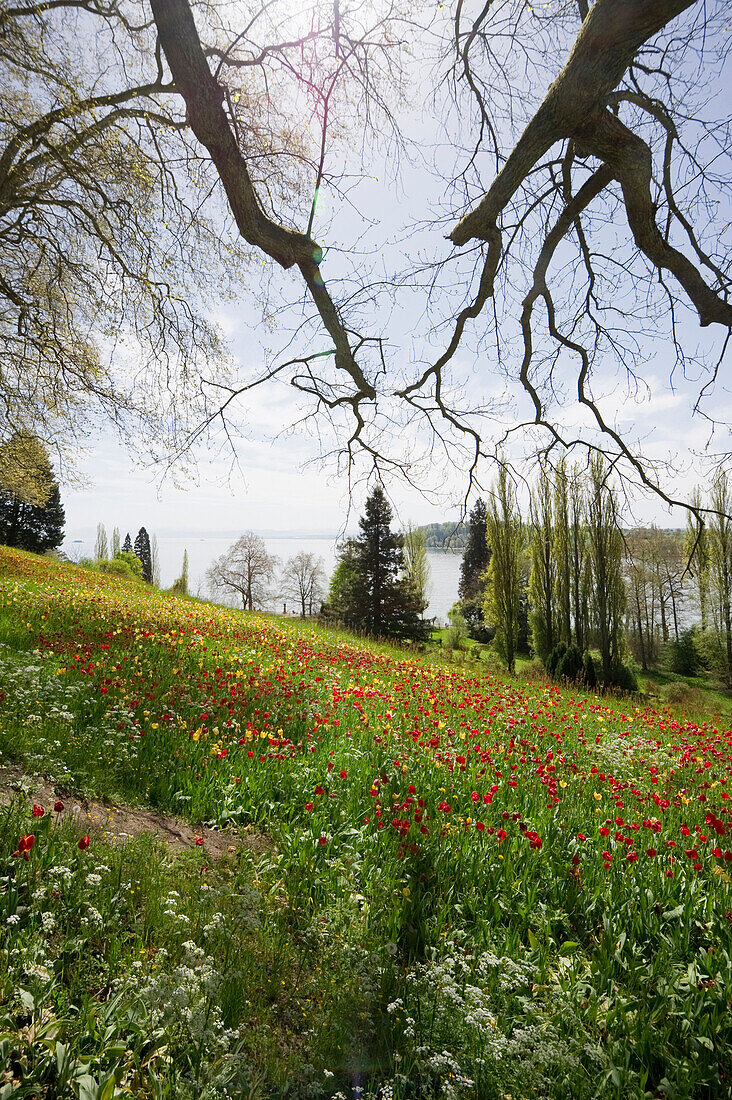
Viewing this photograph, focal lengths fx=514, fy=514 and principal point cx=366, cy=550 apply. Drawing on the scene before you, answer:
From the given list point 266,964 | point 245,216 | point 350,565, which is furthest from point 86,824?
point 350,565

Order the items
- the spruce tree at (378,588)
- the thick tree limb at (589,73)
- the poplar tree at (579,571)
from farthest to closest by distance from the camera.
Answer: the poplar tree at (579,571) → the spruce tree at (378,588) → the thick tree limb at (589,73)

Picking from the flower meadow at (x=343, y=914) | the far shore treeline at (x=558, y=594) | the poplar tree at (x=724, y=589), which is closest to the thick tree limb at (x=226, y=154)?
the flower meadow at (x=343, y=914)

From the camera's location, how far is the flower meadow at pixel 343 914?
191 cm

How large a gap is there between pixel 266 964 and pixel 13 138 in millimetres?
6822

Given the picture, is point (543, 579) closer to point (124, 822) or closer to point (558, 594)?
point (558, 594)

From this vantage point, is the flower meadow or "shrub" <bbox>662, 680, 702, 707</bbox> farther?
"shrub" <bbox>662, 680, 702, 707</bbox>

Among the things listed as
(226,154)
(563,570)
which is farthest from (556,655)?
(226,154)

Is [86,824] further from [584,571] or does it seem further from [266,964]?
[584,571]

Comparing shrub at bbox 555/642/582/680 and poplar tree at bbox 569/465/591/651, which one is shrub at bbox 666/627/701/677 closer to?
poplar tree at bbox 569/465/591/651

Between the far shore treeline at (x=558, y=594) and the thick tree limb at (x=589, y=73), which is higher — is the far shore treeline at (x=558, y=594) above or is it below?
below

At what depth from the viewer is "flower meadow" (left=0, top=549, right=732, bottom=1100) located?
1.91m

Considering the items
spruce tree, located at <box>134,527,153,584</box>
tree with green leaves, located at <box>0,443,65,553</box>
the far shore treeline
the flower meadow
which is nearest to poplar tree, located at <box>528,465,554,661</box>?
the far shore treeline

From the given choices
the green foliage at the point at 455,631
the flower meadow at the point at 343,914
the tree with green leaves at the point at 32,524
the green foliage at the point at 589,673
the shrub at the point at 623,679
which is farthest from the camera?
the tree with green leaves at the point at 32,524

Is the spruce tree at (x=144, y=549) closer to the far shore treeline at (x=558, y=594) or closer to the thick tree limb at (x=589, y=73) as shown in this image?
the far shore treeline at (x=558, y=594)
